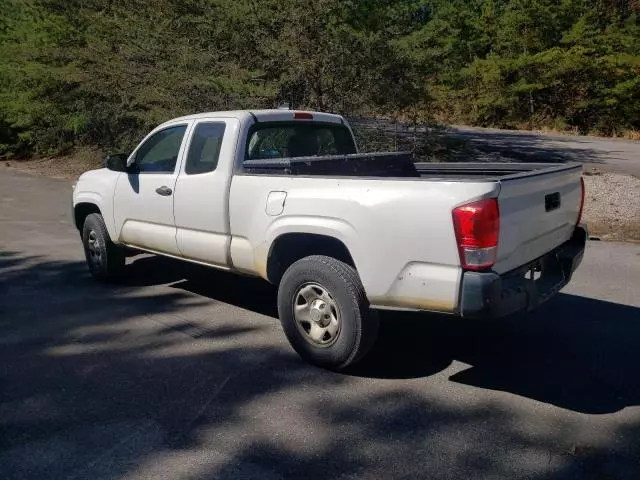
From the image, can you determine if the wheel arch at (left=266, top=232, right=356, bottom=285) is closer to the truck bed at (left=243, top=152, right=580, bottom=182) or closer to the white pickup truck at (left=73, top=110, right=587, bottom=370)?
the white pickup truck at (left=73, top=110, right=587, bottom=370)

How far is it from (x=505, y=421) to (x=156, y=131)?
4160 millimetres

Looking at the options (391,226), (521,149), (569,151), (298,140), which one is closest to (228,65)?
(298,140)

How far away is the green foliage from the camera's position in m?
12.9

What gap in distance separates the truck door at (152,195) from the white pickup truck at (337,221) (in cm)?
2

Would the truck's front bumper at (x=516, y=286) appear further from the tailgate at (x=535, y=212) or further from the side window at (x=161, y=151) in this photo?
the side window at (x=161, y=151)

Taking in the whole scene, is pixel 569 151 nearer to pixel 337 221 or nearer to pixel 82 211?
pixel 82 211

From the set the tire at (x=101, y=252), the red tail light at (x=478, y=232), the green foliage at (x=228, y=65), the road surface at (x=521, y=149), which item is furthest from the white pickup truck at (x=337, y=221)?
the road surface at (x=521, y=149)

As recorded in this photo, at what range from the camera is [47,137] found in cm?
2012

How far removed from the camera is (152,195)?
236 inches

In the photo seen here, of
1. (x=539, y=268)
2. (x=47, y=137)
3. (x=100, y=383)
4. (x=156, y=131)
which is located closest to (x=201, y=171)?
(x=156, y=131)

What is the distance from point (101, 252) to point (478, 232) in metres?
4.47

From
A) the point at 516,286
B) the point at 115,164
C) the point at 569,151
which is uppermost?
the point at 115,164

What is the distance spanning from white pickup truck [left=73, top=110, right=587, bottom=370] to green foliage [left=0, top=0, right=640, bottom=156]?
7.21 metres

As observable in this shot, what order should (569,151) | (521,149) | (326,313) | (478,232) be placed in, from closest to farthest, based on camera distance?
(478,232) < (326,313) < (521,149) < (569,151)
